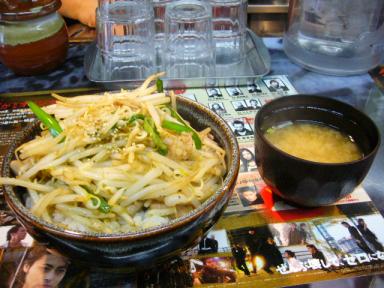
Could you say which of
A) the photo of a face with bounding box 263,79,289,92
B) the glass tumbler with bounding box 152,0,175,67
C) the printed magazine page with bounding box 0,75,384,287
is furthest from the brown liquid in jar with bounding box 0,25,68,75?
the photo of a face with bounding box 263,79,289,92

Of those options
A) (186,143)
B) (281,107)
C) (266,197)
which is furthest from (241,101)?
(186,143)

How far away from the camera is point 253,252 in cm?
98

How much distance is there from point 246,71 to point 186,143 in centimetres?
94

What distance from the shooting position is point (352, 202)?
3.71 ft

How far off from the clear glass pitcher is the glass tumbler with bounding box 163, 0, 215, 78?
47 centimetres

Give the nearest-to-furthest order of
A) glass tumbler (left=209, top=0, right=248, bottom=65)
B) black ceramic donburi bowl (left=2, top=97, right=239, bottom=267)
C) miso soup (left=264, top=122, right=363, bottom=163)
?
1. black ceramic donburi bowl (left=2, top=97, right=239, bottom=267)
2. miso soup (left=264, top=122, right=363, bottom=163)
3. glass tumbler (left=209, top=0, right=248, bottom=65)

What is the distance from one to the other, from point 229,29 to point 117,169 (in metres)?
1.23

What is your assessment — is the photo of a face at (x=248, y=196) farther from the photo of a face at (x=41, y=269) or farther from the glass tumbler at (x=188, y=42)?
the glass tumbler at (x=188, y=42)

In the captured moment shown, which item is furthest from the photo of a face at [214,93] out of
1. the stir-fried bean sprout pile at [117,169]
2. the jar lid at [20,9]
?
the jar lid at [20,9]

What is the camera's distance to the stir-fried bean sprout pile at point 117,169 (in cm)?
84

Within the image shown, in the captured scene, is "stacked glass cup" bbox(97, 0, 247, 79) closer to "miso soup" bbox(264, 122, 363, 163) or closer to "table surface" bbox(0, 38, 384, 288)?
"table surface" bbox(0, 38, 384, 288)

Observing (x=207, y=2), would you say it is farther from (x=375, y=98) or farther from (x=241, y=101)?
A: (x=375, y=98)

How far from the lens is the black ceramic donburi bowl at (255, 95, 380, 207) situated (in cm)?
95

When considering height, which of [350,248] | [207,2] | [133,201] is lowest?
[350,248]
